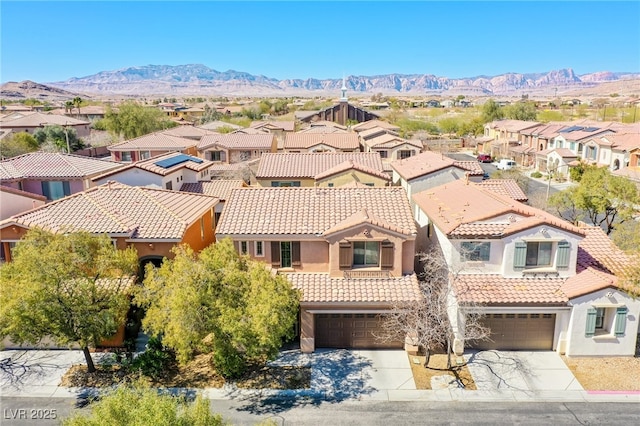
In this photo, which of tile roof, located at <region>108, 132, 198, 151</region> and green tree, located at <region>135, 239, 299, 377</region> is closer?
green tree, located at <region>135, 239, 299, 377</region>

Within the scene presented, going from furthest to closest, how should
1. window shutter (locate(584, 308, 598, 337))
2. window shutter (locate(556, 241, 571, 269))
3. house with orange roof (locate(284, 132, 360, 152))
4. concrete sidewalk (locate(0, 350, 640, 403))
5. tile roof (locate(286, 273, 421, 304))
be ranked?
1. house with orange roof (locate(284, 132, 360, 152))
2. window shutter (locate(556, 241, 571, 269))
3. tile roof (locate(286, 273, 421, 304))
4. window shutter (locate(584, 308, 598, 337))
5. concrete sidewalk (locate(0, 350, 640, 403))

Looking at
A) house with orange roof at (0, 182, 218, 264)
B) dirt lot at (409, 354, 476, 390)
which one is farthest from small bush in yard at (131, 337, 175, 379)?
dirt lot at (409, 354, 476, 390)

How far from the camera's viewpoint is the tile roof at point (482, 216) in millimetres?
21672

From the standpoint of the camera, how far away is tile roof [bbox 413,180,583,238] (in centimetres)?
2167

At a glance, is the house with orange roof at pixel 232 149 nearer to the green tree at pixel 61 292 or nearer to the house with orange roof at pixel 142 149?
the house with orange roof at pixel 142 149

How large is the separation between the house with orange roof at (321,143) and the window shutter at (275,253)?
34052 millimetres

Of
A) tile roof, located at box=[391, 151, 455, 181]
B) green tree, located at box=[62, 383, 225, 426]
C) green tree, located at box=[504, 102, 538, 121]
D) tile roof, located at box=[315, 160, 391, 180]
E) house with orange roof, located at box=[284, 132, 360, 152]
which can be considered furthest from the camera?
green tree, located at box=[504, 102, 538, 121]

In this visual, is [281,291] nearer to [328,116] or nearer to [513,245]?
[513,245]

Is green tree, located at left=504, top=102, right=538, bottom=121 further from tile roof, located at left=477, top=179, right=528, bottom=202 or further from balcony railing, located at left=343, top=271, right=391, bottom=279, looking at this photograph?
balcony railing, located at left=343, top=271, right=391, bottom=279

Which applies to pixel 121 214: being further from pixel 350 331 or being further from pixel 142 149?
pixel 142 149

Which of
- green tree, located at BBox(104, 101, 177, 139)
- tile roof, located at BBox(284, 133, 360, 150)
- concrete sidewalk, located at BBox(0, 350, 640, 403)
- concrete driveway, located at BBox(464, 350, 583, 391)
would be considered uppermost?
green tree, located at BBox(104, 101, 177, 139)

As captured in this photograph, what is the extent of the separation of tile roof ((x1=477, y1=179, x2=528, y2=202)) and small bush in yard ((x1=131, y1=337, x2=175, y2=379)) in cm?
2101

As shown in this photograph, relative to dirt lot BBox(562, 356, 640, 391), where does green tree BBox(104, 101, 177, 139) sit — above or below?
above

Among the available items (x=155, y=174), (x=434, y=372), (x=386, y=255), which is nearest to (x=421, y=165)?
(x=386, y=255)
